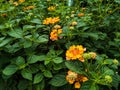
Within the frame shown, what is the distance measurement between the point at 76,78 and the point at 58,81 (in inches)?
3.7

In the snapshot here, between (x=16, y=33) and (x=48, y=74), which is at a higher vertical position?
(x=16, y=33)

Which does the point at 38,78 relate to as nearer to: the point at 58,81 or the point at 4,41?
the point at 58,81

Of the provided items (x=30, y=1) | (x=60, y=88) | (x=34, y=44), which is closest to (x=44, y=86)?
(x=60, y=88)

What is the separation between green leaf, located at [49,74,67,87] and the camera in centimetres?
129

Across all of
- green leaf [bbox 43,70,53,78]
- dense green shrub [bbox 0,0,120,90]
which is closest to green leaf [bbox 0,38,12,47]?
dense green shrub [bbox 0,0,120,90]

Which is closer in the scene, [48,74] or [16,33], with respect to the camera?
[48,74]

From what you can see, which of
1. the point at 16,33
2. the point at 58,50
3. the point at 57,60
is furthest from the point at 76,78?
the point at 16,33

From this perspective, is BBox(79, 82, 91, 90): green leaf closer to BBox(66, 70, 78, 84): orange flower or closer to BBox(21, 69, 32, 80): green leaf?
BBox(66, 70, 78, 84): orange flower

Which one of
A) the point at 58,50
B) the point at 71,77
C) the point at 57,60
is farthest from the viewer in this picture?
the point at 58,50

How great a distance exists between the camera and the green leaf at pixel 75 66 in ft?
4.05

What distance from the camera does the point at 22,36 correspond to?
143 cm

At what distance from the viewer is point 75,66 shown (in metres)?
1.27

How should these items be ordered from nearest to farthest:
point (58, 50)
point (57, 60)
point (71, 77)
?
point (71, 77), point (57, 60), point (58, 50)

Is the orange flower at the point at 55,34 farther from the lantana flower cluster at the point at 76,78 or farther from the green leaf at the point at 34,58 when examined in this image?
the lantana flower cluster at the point at 76,78
